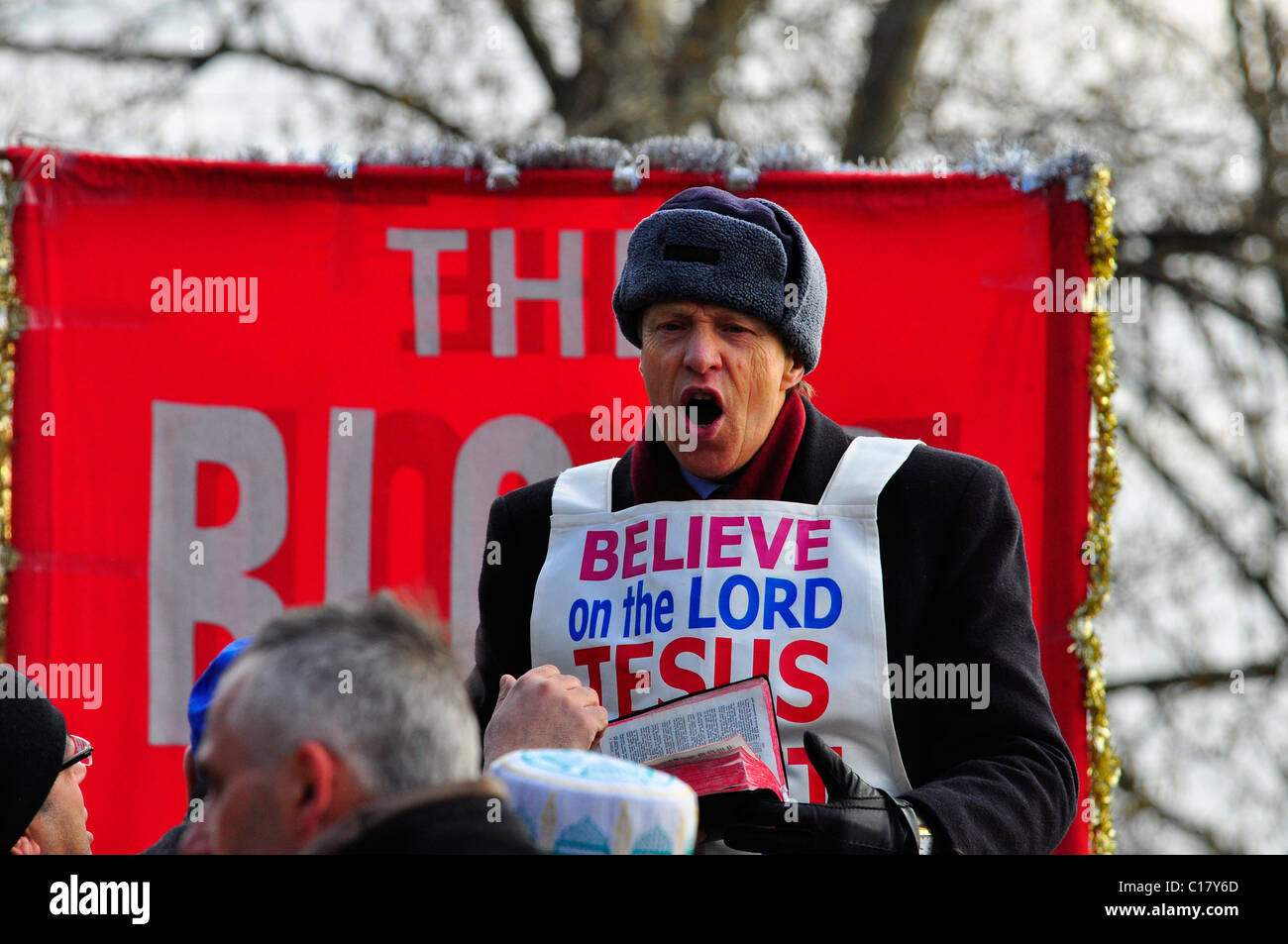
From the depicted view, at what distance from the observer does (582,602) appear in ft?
8.53

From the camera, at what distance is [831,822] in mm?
1975

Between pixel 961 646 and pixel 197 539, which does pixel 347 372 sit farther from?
pixel 961 646

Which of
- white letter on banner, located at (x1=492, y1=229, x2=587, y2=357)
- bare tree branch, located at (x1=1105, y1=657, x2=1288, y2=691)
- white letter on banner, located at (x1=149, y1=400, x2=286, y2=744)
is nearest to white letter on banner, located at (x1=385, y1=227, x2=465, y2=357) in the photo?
white letter on banner, located at (x1=492, y1=229, x2=587, y2=357)

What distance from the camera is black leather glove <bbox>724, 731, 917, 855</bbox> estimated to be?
1.96m

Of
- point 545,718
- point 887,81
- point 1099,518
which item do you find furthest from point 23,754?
point 887,81

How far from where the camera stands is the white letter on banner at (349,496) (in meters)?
4.21

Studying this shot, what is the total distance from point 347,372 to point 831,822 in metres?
2.59

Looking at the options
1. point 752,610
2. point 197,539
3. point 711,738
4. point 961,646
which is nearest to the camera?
point 711,738

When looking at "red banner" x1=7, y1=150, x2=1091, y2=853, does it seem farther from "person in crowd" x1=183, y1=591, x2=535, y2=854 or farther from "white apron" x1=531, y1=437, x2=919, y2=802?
"person in crowd" x1=183, y1=591, x2=535, y2=854

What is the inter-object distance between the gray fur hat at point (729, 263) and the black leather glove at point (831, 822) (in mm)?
839

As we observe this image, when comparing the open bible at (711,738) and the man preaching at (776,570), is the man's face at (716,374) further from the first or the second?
the open bible at (711,738)
